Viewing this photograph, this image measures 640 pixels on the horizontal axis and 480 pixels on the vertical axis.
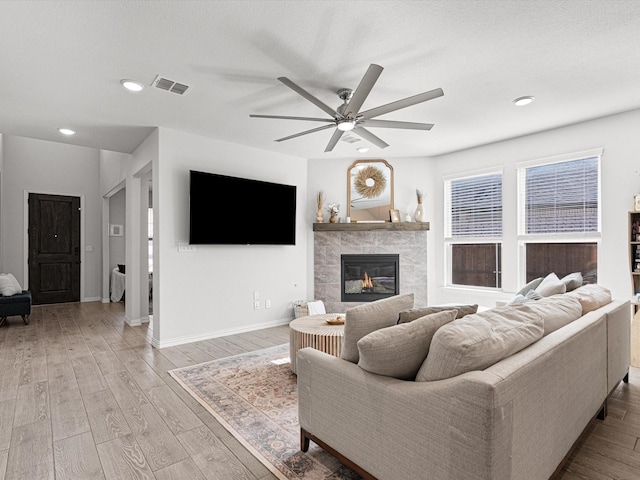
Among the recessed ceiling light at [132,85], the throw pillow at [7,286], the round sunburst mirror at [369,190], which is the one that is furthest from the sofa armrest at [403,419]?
the throw pillow at [7,286]

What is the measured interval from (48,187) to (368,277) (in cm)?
653

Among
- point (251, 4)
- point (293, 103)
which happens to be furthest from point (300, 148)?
point (251, 4)

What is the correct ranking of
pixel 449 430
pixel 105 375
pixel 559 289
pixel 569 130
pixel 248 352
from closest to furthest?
pixel 449 430, pixel 559 289, pixel 105 375, pixel 248 352, pixel 569 130

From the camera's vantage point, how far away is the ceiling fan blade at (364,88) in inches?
86.3

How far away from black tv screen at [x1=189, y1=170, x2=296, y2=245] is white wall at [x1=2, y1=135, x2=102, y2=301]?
4632 mm

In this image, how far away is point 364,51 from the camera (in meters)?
2.49

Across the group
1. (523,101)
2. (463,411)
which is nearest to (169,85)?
(463,411)

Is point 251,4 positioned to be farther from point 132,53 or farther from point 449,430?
point 449,430

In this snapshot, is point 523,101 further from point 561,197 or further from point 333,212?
point 333,212

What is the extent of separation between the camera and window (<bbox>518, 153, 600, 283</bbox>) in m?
4.11

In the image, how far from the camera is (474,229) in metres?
5.20

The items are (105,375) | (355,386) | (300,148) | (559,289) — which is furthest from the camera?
(300,148)

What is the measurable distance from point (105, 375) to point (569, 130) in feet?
18.3

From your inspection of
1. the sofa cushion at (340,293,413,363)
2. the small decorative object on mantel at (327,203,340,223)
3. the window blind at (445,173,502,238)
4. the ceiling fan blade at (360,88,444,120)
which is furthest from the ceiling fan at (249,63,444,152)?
the window blind at (445,173,502,238)
